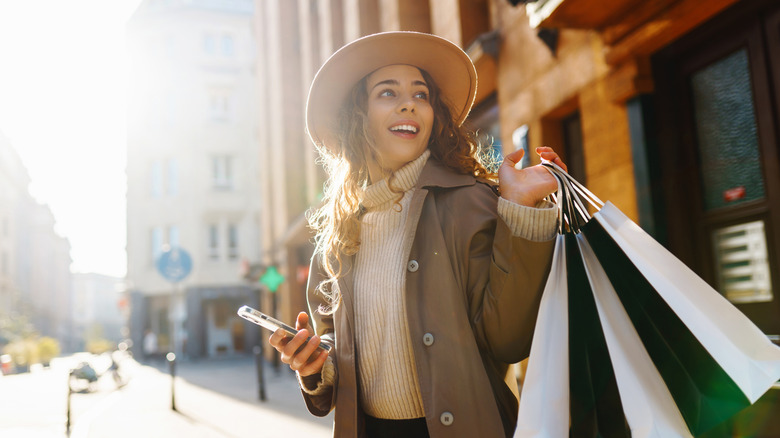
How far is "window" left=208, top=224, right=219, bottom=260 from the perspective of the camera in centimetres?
3881

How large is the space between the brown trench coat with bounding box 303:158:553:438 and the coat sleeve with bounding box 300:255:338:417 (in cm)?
15

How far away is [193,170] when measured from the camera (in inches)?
1537

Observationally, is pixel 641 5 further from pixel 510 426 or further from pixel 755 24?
pixel 510 426

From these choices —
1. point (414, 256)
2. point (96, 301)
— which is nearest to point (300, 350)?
point (414, 256)

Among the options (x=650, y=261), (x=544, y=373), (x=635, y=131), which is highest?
(x=635, y=131)

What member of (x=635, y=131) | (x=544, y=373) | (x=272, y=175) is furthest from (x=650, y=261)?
(x=272, y=175)

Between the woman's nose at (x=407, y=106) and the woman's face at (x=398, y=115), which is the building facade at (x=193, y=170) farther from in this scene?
the woman's nose at (x=407, y=106)

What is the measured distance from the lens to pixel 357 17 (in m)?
15.1

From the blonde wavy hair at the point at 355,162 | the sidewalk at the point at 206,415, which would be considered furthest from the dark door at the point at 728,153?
the sidewalk at the point at 206,415

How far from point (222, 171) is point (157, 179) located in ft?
12.7

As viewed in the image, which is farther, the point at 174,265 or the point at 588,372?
the point at 174,265

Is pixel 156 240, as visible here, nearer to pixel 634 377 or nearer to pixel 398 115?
pixel 398 115

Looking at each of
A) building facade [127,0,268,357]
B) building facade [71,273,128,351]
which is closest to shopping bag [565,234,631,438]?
building facade [127,0,268,357]

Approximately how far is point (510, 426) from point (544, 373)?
30 cm
